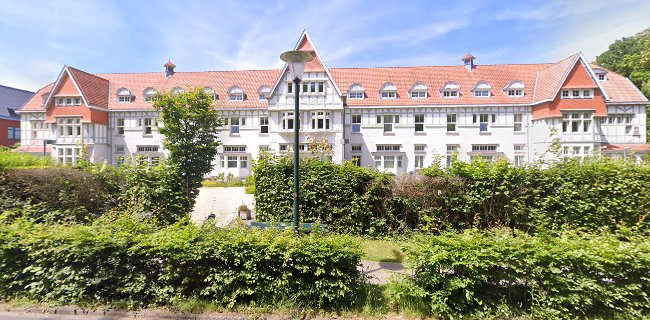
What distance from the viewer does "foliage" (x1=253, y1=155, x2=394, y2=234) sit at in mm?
7902

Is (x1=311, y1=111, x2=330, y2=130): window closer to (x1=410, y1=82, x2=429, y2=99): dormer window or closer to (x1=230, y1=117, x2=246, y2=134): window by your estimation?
(x1=230, y1=117, x2=246, y2=134): window

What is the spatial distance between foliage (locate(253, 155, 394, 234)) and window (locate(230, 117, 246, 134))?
23240mm

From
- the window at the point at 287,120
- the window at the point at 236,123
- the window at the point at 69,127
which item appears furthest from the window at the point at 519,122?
the window at the point at 69,127

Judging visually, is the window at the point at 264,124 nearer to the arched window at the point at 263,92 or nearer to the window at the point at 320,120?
the arched window at the point at 263,92

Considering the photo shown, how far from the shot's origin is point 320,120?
26906 mm

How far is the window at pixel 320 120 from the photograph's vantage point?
87.4ft

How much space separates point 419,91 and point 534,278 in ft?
91.6

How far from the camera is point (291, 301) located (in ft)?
13.2

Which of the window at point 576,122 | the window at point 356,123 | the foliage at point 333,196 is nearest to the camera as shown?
the foliage at point 333,196

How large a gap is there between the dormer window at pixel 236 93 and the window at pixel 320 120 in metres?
9.30

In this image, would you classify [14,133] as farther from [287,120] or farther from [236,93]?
[287,120]

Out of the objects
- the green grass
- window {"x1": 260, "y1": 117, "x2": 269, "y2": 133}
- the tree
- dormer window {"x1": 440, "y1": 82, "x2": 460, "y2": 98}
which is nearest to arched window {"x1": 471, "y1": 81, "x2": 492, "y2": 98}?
dormer window {"x1": 440, "y1": 82, "x2": 460, "y2": 98}

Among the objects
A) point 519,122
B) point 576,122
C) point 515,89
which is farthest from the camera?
point 515,89

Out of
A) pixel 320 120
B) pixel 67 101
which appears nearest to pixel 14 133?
pixel 67 101
